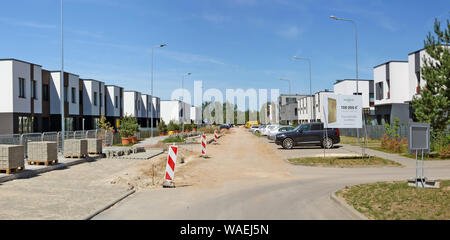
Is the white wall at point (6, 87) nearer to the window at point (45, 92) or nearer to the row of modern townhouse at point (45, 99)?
the row of modern townhouse at point (45, 99)

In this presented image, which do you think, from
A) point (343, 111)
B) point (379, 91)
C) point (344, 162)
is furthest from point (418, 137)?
point (379, 91)

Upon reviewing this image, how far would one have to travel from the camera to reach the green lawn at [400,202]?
6.79 m

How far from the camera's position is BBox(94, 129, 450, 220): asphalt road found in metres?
7.40

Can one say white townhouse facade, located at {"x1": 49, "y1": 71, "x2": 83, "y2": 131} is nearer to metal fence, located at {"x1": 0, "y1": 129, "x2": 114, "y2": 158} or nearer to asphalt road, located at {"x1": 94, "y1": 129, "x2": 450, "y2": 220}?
metal fence, located at {"x1": 0, "y1": 129, "x2": 114, "y2": 158}

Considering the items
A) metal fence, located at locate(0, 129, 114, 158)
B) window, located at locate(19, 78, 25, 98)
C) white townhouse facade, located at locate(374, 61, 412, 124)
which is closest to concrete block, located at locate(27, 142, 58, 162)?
metal fence, located at locate(0, 129, 114, 158)

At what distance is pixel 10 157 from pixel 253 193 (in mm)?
8416

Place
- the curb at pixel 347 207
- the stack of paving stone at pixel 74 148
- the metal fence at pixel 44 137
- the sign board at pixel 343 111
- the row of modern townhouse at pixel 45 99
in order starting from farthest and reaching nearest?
1. the row of modern townhouse at pixel 45 99
2. the sign board at pixel 343 111
3. the stack of paving stone at pixel 74 148
4. the metal fence at pixel 44 137
5. the curb at pixel 347 207

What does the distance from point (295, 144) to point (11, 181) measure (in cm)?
1873

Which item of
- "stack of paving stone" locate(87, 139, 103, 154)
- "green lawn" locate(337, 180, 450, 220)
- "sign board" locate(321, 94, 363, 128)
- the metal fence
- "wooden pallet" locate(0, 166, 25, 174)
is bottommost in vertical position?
"green lawn" locate(337, 180, 450, 220)

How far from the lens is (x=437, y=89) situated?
18.8 m

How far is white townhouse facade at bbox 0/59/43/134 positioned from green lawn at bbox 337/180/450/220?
28495 mm

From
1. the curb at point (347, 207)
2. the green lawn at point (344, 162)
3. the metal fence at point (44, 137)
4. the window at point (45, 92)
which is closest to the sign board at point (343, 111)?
the green lawn at point (344, 162)

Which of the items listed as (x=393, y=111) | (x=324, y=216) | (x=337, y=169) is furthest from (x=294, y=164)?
(x=393, y=111)
